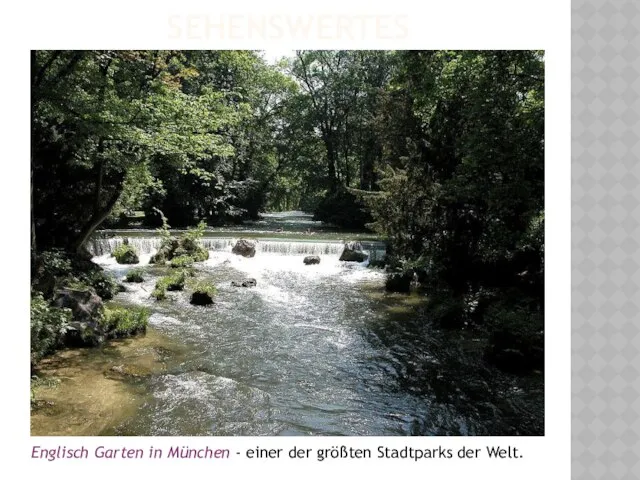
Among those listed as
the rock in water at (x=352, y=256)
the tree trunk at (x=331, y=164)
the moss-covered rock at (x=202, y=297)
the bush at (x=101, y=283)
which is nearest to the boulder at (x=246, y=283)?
the moss-covered rock at (x=202, y=297)

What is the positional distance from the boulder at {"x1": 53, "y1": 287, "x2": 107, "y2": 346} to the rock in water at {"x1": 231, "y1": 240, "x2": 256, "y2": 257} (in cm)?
895

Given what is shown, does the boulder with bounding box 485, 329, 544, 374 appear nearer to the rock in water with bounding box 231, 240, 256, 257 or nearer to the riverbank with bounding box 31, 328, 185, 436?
the riverbank with bounding box 31, 328, 185, 436

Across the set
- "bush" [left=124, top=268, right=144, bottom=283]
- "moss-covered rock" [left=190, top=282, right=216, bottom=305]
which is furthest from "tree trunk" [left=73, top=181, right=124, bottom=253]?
"moss-covered rock" [left=190, top=282, right=216, bottom=305]

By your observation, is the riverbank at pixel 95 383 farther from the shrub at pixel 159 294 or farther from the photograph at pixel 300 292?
the shrub at pixel 159 294

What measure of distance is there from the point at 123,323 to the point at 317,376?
3.30 metres

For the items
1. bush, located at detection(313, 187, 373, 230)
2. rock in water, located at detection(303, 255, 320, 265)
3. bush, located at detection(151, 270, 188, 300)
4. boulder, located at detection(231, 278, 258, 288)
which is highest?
bush, located at detection(313, 187, 373, 230)

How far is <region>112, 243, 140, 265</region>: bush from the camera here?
14.6 metres

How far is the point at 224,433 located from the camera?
15.4 feet

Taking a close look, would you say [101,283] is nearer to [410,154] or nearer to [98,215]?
[98,215]
